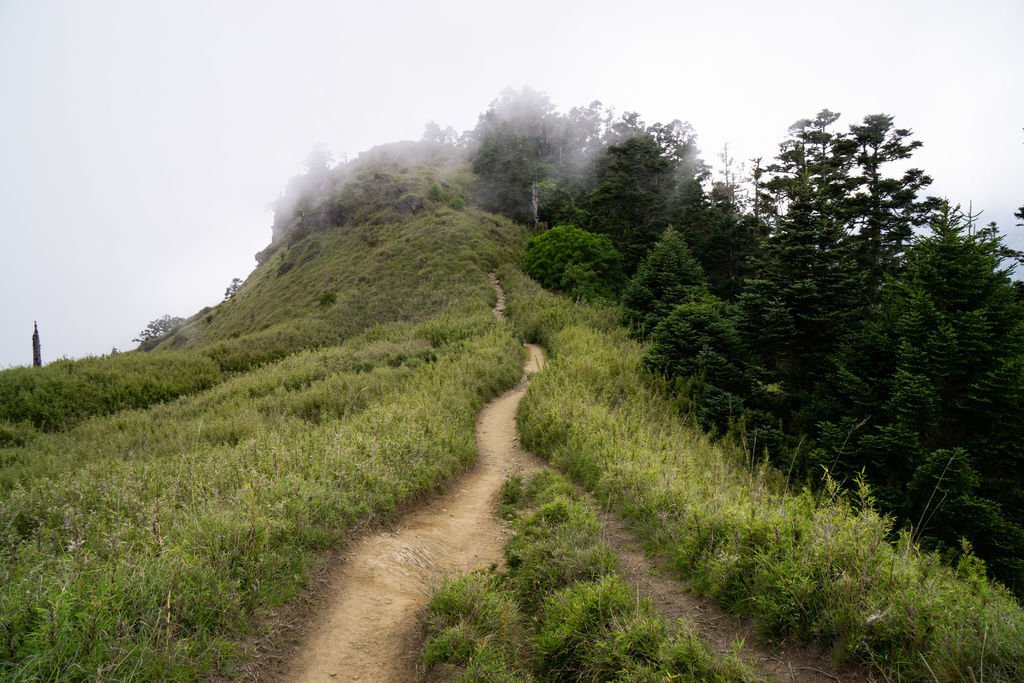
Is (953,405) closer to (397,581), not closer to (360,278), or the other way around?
(397,581)

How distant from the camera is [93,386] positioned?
64.8ft

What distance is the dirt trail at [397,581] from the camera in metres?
4.48

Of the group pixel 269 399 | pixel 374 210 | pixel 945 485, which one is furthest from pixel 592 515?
pixel 374 210

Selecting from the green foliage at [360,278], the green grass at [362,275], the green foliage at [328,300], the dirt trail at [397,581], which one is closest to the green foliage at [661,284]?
the green grass at [362,275]

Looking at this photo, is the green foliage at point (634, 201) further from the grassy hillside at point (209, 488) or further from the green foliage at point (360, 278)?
the grassy hillside at point (209, 488)

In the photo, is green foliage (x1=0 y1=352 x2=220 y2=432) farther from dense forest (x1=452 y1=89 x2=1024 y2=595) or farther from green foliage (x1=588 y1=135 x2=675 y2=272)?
green foliage (x1=588 y1=135 x2=675 y2=272)

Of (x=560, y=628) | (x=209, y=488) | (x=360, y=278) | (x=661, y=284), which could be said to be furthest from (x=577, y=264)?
(x=560, y=628)

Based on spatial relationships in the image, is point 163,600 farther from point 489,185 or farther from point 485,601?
point 489,185

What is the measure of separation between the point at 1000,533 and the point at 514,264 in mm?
37550

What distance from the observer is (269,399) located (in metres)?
15.9

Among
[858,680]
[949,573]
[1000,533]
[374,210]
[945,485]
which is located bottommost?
[1000,533]

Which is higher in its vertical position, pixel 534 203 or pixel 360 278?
pixel 534 203

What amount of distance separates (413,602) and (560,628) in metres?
1.96

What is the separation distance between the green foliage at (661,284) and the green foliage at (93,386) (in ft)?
76.4
